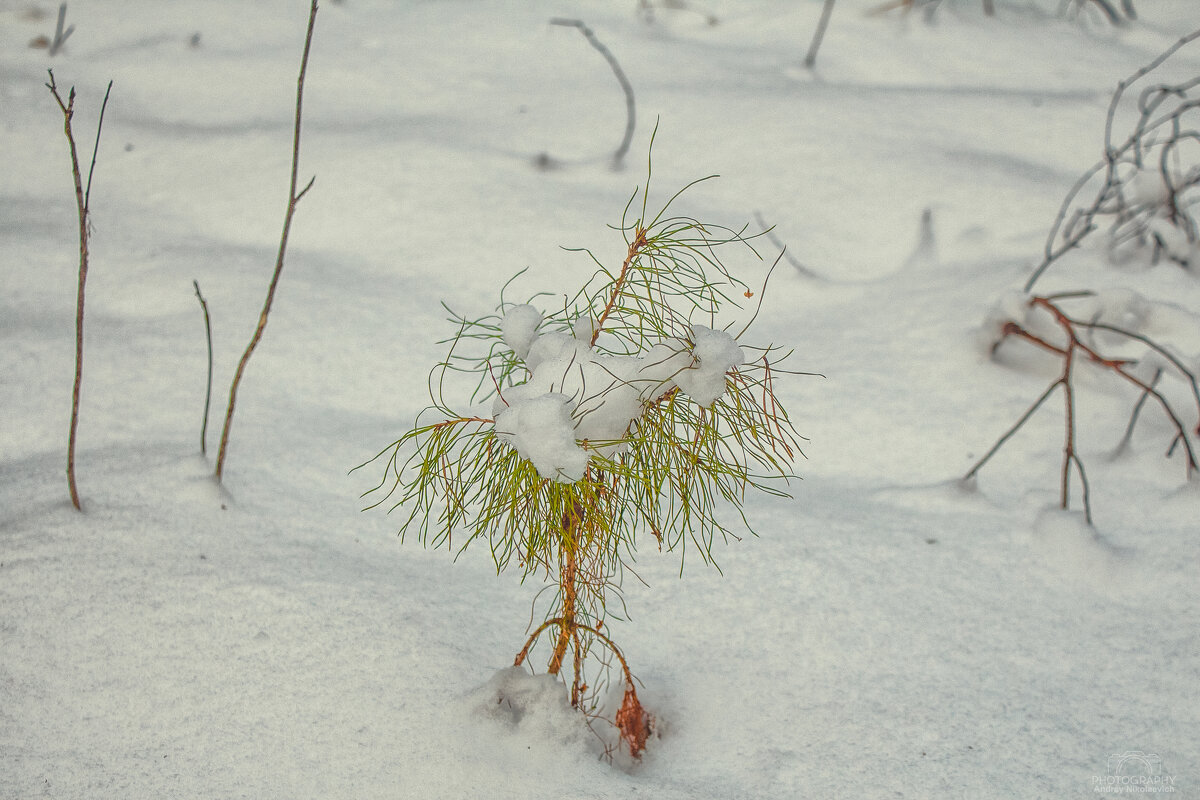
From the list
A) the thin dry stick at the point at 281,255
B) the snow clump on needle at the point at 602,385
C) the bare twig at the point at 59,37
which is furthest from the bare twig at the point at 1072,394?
the bare twig at the point at 59,37

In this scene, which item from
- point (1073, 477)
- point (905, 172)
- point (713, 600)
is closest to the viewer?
point (713, 600)

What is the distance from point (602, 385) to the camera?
88 cm

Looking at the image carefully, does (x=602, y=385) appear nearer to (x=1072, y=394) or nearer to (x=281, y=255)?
(x=281, y=255)

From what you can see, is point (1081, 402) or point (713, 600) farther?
point (1081, 402)

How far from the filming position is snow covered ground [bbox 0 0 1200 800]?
1061 mm

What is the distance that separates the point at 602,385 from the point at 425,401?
926 millimetres

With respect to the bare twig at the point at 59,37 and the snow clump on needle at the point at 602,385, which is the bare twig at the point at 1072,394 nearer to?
the snow clump on needle at the point at 602,385

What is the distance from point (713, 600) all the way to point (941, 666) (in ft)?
1.00

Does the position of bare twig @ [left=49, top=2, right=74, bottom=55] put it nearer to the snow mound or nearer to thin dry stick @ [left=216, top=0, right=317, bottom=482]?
thin dry stick @ [left=216, top=0, right=317, bottom=482]

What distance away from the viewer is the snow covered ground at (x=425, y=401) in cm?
106

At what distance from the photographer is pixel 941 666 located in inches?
47.4

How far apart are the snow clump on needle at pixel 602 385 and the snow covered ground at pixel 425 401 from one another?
1.13 feet

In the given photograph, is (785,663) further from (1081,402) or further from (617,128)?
(617,128)

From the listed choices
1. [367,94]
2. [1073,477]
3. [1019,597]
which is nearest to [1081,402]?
[1073,477]
